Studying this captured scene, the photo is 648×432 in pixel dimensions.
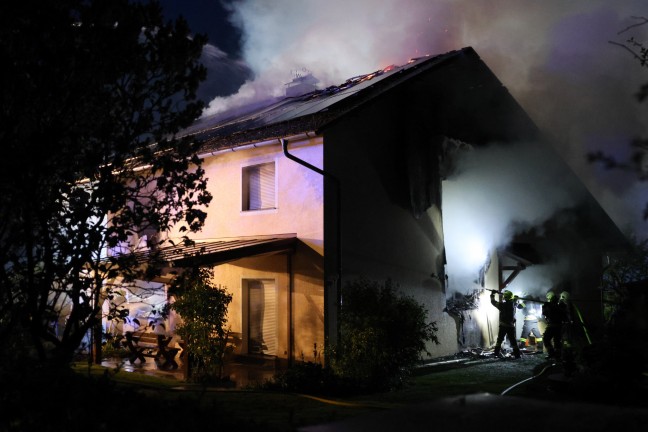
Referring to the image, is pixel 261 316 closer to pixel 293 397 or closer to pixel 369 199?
pixel 369 199

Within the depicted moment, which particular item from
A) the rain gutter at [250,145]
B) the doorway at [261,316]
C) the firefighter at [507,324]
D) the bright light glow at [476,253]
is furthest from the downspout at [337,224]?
the bright light glow at [476,253]

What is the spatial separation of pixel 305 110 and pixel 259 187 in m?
2.20

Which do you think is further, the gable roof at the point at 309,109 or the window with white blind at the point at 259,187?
the window with white blind at the point at 259,187

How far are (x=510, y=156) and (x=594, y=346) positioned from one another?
10113mm

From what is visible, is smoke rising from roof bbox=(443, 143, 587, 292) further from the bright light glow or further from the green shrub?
the green shrub

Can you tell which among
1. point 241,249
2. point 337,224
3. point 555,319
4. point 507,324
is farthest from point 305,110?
point 555,319

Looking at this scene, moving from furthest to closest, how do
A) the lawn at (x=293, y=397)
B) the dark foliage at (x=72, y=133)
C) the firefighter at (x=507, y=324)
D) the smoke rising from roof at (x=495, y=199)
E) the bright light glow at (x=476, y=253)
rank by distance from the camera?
1. the bright light glow at (x=476, y=253)
2. the smoke rising from roof at (x=495, y=199)
3. the firefighter at (x=507, y=324)
4. the dark foliage at (x=72, y=133)
5. the lawn at (x=293, y=397)

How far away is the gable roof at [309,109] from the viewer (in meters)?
12.6

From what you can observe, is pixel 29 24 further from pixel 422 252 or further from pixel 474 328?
pixel 474 328

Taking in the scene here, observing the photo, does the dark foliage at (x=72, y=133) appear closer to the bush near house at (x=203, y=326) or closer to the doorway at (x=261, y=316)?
the bush near house at (x=203, y=326)

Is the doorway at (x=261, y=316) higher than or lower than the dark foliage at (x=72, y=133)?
lower

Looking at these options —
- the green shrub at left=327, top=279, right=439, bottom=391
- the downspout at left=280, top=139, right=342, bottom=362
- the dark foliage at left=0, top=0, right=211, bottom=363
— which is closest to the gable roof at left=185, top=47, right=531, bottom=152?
the downspout at left=280, top=139, right=342, bottom=362

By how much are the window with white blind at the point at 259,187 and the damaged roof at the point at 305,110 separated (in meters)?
0.84

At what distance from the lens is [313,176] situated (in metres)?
12.8
